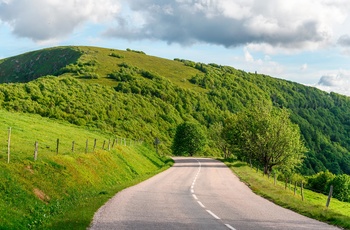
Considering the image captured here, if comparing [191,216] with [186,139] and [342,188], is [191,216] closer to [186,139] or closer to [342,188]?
[186,139]

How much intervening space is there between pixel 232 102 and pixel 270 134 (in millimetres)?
137100

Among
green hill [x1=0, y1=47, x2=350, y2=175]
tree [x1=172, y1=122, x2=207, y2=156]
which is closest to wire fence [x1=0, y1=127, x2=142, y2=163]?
green hill [x1=0, y1=47, x2=350, y2=175]

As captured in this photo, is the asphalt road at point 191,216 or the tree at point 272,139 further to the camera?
the tree at point 272,139

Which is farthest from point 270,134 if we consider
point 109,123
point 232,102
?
point 232,102

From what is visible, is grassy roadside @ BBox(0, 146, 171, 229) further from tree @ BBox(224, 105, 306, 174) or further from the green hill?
the green hill

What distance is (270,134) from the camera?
208 ft

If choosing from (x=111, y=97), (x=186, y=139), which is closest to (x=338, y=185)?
(x=186, y=139)

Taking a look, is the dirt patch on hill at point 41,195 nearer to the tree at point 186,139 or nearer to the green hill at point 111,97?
the green hill at point 111,97

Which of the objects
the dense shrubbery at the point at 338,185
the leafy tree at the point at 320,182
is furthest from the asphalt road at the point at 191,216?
the leafy tree at the point at 320,182

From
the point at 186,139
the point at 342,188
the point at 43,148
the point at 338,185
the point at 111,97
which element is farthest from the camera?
the point at 186,139

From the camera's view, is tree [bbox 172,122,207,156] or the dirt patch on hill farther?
tree [bbox 172,122,207,156]

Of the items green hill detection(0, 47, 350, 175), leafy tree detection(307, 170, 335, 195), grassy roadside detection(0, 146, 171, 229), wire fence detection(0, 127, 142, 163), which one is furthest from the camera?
leafy tree detection(307, 170, 335, 195)

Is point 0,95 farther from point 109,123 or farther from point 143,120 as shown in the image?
point 143,120

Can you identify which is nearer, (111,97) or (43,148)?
(43,148)
